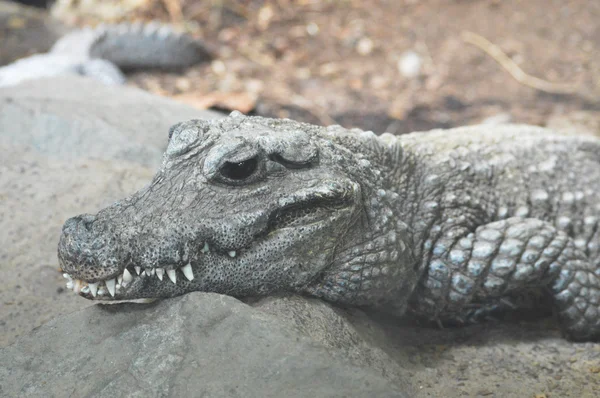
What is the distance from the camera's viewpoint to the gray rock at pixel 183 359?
2398mm

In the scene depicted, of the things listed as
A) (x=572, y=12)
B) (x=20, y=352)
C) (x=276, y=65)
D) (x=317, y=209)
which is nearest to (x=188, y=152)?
(x=317, y=209)

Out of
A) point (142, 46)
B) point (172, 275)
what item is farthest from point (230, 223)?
point (142, 46)

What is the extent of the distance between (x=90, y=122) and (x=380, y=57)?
4961 millimetres

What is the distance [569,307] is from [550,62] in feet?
18.6

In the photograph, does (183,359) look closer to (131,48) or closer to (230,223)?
(230,223)

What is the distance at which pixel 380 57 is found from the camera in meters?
8.78

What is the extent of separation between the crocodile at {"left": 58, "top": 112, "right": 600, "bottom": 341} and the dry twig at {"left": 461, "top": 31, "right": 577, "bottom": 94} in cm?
391

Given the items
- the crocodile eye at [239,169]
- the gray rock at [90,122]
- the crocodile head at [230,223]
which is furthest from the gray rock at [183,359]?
the gray rock at [90,122]

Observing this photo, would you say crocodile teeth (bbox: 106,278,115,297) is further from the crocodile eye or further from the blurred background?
the blurred background

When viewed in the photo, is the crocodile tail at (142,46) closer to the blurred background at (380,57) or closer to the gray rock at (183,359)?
the blurred background at (380,57)

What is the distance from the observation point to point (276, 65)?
28.6ft

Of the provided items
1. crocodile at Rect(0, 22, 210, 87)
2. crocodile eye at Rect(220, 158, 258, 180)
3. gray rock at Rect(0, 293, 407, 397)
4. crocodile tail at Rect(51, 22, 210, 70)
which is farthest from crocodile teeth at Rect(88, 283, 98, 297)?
crocodile tail at Rect(51, 22, 210, 70)

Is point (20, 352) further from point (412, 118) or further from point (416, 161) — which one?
point (412, 118)

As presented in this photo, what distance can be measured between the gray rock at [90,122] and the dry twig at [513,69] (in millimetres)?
4653
